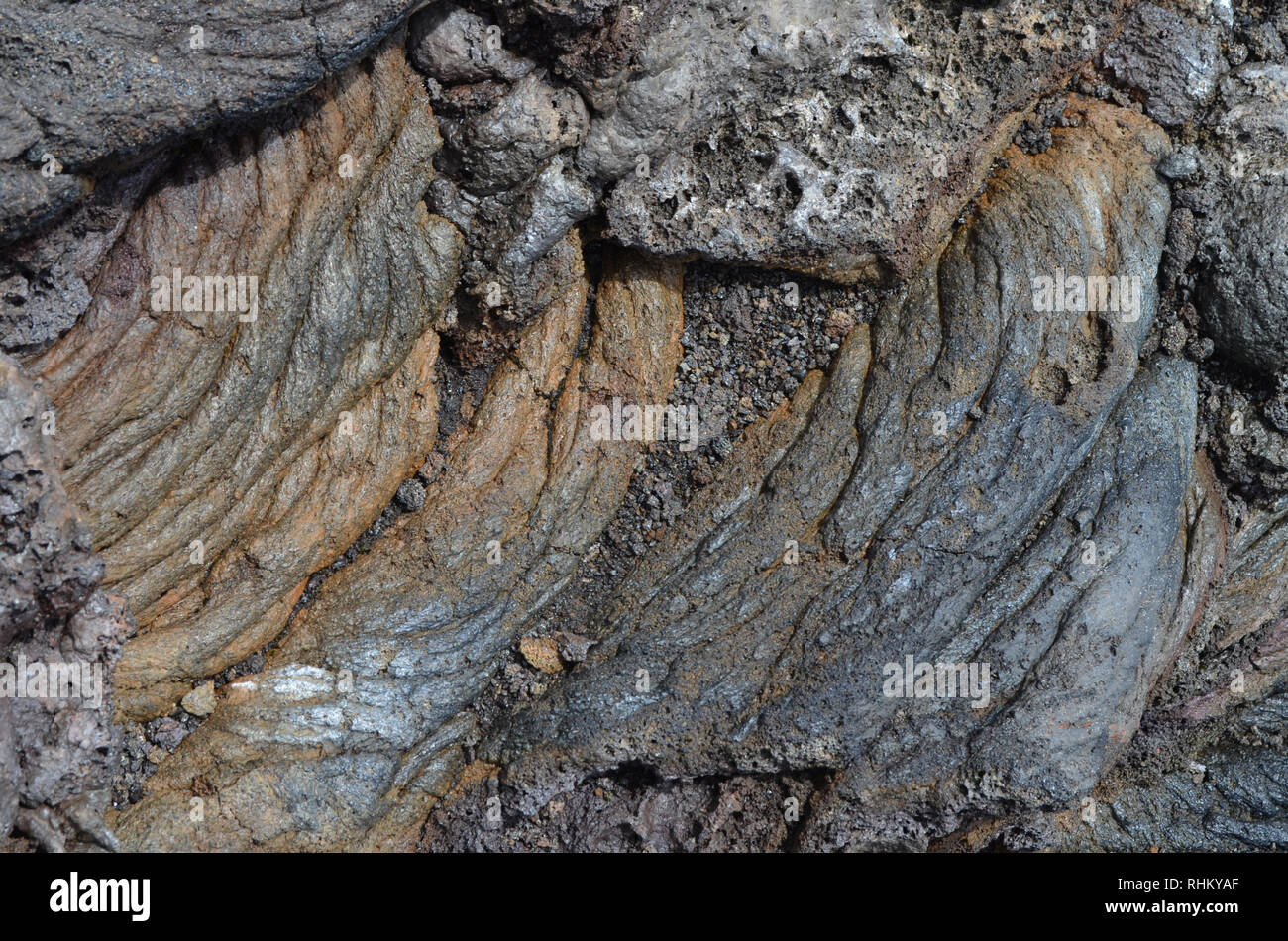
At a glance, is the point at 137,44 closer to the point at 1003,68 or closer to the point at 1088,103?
the point at 1003,68

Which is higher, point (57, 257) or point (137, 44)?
point (137, 44)

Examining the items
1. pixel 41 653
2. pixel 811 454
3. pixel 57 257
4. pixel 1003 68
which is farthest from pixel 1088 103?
pixel 41 653

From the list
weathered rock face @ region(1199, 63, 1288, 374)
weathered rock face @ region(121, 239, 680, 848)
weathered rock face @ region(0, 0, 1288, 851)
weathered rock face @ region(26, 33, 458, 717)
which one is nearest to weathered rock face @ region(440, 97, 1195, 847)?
weathered rock face @ region(0, 0, 1288, 851)

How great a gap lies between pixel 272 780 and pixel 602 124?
370 cm

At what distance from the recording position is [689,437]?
6664 millimetres

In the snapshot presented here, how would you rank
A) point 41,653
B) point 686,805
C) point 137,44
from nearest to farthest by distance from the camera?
point 137,44
point 41,653
point 686,805

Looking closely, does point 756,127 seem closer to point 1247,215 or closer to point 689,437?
point 689,437

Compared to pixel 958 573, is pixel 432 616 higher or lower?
lower

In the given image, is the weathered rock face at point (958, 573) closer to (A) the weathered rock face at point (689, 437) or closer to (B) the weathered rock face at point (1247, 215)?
(A) the weathered rock face at point (689, 437)

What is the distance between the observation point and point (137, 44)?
4.88m

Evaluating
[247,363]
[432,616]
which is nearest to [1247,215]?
[432,616]

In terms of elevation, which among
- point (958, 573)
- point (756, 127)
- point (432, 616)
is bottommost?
point (432, 616)

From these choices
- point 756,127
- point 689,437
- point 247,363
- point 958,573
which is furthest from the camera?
point 689,437

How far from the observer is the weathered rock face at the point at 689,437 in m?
5.71
